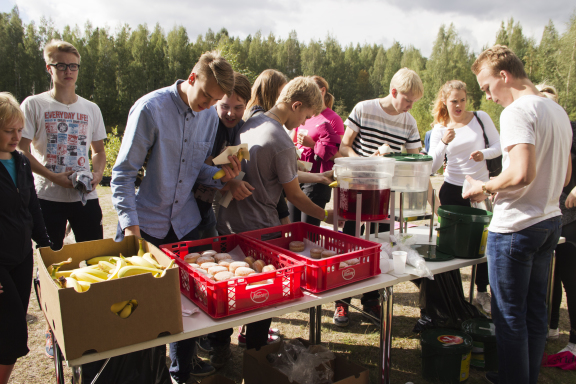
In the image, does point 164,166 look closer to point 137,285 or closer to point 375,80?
point 137,285

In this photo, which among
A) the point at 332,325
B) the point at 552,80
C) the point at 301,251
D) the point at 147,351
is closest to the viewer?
the point at 147,351

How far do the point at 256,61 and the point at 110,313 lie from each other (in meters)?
48.9

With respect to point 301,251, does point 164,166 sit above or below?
above

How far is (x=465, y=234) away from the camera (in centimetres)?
224

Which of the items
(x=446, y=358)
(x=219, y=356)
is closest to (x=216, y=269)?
(x=219, y=356)

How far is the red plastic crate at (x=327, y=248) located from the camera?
169 centimetres

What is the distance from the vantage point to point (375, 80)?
49.8 metres

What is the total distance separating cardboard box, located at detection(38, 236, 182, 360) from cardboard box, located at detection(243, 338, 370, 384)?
2.67ft

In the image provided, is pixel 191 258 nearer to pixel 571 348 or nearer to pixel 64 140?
pixel 64 140

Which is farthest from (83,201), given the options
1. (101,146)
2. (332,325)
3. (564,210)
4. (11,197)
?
(564,210)

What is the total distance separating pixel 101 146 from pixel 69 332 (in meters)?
2.32

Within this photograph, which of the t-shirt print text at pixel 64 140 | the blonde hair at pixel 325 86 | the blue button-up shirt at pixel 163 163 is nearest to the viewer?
the blue button-up shirt at pixel 163 163

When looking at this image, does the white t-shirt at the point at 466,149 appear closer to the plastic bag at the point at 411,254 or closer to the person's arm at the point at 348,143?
the person's arm at the point at 348,143

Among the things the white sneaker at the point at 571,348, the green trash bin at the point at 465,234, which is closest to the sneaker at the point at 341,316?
the green trash bin at the point at 465,234
